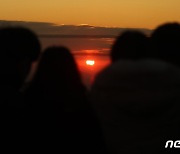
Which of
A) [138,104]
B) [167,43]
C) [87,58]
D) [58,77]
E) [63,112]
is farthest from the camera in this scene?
[87,58]

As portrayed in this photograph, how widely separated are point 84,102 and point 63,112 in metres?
0.18

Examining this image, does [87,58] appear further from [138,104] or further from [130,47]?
[138,104]

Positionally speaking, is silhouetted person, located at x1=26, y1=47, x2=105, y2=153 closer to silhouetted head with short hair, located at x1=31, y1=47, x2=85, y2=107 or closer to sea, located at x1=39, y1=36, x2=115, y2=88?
silhouetted head with short hair, located at x1=31, y1=47, x2=85, y2=107

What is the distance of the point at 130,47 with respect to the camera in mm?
4223

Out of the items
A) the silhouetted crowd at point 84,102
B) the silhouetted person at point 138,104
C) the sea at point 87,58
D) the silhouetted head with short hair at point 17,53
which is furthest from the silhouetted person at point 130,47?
the silhouetted head with short hair at point 17,53

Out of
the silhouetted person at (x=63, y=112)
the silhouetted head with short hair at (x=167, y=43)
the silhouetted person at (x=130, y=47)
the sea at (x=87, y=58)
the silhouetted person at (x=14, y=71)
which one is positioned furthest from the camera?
the sea at (x=87, y=58)

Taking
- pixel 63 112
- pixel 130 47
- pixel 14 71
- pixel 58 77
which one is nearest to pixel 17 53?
pixel 14 71

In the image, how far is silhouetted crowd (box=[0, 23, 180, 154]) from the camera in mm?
3787

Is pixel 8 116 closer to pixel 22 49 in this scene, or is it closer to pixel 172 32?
pixel 22 49

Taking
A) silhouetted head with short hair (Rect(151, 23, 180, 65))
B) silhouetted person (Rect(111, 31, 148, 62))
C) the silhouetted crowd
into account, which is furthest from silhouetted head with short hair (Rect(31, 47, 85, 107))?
silhouetted head with short hair (Rect(151, 23, 180, 65))

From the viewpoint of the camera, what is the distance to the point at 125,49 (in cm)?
422

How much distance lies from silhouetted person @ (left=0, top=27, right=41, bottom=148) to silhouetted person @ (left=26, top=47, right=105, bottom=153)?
18cm

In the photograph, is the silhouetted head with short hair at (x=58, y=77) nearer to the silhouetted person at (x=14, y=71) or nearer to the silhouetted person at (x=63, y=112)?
the silhouetted person at (x=63, y=112)

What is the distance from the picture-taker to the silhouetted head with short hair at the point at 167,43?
443 cm
